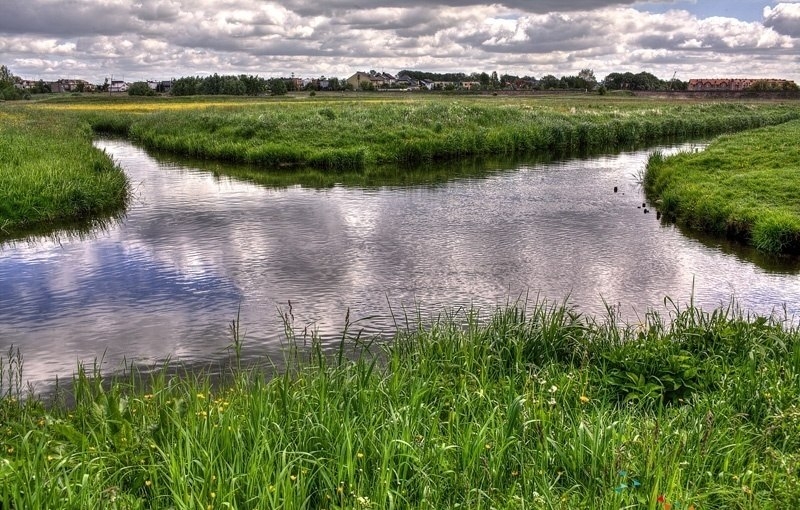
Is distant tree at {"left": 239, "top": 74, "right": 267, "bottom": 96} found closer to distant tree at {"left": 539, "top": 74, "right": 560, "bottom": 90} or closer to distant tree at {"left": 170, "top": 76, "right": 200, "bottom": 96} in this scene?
distant tree at {"left": 170, "top": 76, "right": 200, "bottom": 96}

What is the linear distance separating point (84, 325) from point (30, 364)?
1.75 meters

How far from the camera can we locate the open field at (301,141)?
20.7 m

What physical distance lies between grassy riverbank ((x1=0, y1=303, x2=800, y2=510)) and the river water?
2432 millimetres

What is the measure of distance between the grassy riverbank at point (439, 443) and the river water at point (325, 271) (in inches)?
95.7

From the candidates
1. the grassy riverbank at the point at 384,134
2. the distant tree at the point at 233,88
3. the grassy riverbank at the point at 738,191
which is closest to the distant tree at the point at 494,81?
the distant tree at the point at 233,88

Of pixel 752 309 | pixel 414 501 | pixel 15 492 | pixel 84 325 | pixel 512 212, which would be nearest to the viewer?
pixel 15 492

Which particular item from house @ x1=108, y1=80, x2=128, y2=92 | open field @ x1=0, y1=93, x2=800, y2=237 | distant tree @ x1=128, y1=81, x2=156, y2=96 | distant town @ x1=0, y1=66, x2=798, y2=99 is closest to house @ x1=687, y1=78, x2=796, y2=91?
distant town @ x1=0, y1=66, x2=798, y2=99

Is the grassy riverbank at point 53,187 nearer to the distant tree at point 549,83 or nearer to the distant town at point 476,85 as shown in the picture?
the distant town at point 476,85

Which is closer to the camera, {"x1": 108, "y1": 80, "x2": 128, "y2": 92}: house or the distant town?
the distant town

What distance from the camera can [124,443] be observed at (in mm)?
5527

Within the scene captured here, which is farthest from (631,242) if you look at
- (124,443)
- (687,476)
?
(124,443)

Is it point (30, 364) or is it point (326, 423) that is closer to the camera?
point (326, 423)

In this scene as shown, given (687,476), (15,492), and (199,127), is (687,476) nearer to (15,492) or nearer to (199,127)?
(15,492)

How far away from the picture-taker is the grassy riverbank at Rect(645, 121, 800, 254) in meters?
16.4
